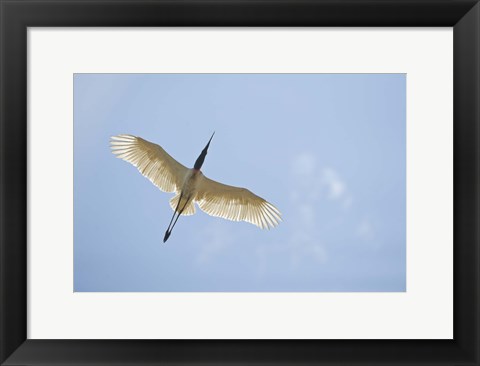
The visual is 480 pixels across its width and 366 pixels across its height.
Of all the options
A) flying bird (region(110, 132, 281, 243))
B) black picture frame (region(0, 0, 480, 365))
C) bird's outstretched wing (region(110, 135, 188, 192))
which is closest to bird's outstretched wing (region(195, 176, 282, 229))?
flying bird (region(110, 132, 281, 243))

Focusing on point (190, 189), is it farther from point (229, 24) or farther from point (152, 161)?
point (229, 24)

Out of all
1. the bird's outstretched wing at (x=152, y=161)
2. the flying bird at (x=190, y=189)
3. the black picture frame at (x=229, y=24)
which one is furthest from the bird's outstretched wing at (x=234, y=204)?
the black picture frame at (x=229, y=24)

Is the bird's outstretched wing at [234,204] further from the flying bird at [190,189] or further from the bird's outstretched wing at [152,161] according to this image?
the bird's outstretched wing at [152,161]

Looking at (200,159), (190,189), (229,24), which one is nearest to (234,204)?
(190,189)

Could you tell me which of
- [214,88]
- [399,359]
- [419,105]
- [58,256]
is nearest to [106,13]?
[214,88]

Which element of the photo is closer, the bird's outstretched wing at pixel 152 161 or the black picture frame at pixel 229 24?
the black picture frame at pixel 229 24

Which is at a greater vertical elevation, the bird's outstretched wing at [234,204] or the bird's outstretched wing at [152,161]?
the bird's outstretched wing at [152,161]
